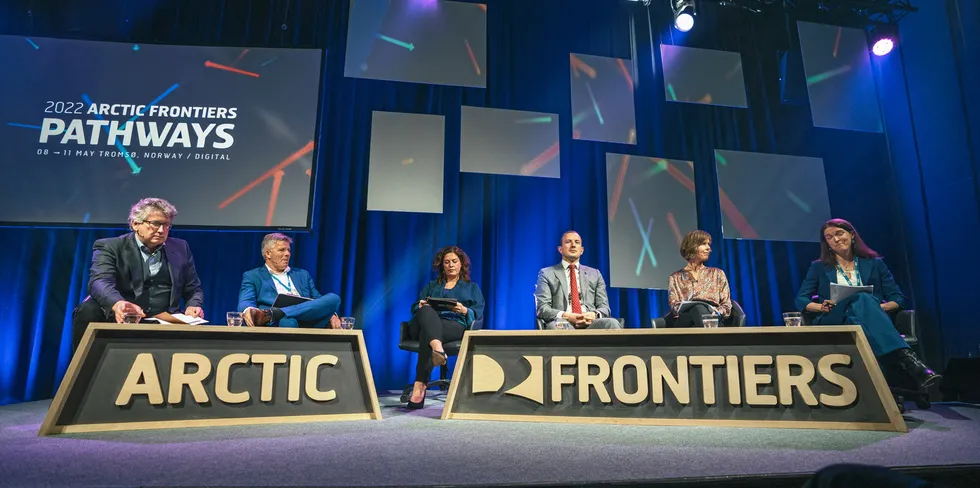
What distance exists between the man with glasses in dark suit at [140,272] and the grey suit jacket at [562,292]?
6.36 ft

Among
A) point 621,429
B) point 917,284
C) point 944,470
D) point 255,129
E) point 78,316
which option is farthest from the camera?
point 917,284

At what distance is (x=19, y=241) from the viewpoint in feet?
12.5

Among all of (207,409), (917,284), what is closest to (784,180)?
(917,284)

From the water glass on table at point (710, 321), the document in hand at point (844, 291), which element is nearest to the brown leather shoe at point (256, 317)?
the water glass on table at point (710, 321)

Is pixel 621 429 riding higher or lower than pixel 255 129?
lower

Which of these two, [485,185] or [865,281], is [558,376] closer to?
[865,281]

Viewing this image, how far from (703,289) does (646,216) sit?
130cm

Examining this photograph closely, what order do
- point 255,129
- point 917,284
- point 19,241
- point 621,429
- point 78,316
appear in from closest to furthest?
point 621,429 < point 78,316 < point 19,241 < point 255,129 < point 917,284

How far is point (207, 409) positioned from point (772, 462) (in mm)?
2024

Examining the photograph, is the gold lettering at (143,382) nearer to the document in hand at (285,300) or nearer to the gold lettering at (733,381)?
the document in hand at (285,300)

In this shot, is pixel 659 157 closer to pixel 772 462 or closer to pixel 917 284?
pixel 917 284

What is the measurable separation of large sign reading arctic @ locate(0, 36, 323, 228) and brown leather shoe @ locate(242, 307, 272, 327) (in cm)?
122

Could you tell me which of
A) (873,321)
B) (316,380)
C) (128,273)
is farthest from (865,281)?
(128,273)

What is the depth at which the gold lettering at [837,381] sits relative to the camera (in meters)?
2.15
